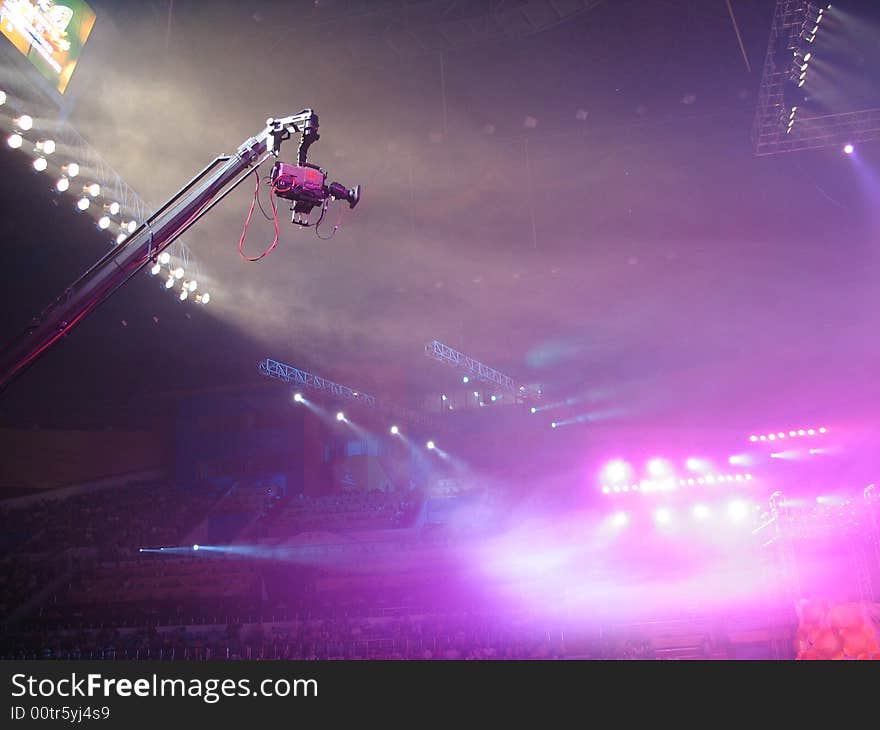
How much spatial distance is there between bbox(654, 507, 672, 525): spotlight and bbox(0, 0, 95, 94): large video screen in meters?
19.8

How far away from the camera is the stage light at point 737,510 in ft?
64.8

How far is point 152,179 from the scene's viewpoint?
37.5 feet

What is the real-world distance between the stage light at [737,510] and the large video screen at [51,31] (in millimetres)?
20625

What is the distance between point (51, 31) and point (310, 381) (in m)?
16.8

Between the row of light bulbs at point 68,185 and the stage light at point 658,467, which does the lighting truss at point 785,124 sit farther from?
the stage light at point 658,467

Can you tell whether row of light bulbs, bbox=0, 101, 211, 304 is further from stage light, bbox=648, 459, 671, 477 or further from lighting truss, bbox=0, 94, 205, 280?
stage light, bbox=648, 459, 671, 477

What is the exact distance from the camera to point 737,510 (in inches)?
783

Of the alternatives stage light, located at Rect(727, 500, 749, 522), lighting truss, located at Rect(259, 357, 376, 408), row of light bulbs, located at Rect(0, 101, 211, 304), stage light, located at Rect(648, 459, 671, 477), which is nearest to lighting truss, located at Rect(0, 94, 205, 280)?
row of light bulbs, located at Rect(0, 101, 211, 304)

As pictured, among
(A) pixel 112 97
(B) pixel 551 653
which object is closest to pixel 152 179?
(A) pixel 112 97

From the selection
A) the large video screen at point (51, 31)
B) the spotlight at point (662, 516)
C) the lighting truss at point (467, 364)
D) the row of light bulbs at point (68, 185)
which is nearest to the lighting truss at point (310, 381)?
the lighting truss at point (467, 364)

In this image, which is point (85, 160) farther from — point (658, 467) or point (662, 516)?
point (662, 516)

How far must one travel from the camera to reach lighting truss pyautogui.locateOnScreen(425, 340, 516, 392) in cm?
2078

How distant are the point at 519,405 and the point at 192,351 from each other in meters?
14.3

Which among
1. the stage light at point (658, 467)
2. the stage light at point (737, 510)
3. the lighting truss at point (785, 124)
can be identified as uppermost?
the lighting truss at point (785, 124)
